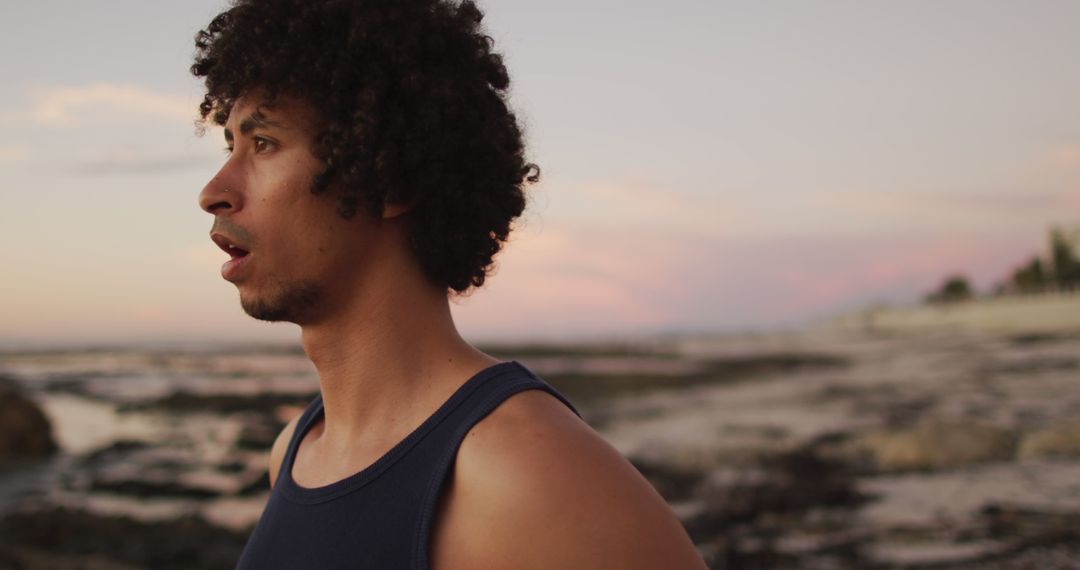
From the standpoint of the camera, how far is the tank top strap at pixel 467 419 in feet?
5.64

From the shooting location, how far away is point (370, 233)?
6.99ft

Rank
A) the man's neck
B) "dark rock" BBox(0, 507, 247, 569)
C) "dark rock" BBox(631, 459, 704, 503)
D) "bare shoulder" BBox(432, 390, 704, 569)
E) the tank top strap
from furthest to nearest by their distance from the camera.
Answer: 1. "dark rock" BBox(631, 459, 704, 503)
2. "dark rock" BBox(0, 507, 247, 569)
3. the man's neck
4. the tank top strap
5. "bare shoulder" BBox(432, 390, 704, 569)

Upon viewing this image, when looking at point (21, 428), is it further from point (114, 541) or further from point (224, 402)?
point (224, 402)

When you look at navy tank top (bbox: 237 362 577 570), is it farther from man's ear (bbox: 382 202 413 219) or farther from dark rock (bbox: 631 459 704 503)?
dark rock (bbox: 631 459 704 503)

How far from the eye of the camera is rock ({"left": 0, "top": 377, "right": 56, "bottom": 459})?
14.1 meters

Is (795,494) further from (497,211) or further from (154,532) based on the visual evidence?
(497,211)

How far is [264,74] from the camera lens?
2174 millimetres

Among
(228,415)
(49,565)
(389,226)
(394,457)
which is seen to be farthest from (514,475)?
(228,415)

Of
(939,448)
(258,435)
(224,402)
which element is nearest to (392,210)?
(939,448)

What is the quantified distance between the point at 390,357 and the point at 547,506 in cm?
65

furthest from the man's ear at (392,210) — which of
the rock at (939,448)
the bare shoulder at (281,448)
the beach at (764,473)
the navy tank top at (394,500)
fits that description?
the rock at (939,448)

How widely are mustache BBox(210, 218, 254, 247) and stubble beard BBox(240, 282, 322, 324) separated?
0.14 metres

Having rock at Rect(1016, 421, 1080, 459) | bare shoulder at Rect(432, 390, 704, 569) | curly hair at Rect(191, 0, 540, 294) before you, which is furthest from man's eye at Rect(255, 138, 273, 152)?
rock at Rect(1016, 421, 1080, 459)

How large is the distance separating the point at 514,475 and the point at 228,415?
20.2 metres
